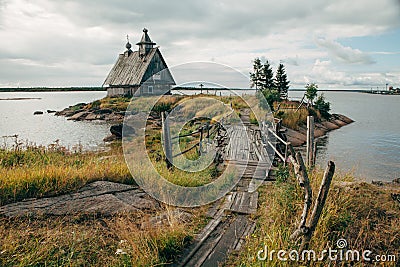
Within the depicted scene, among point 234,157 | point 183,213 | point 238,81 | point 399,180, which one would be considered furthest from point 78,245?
point 399,180

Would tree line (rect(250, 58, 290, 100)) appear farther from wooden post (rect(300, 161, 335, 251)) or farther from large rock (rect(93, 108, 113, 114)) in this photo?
wooden post (rect(300, 161, 335, 251))

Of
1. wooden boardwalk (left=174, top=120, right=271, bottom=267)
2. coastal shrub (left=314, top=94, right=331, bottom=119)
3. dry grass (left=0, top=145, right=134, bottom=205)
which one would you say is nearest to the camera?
wooden boardwalk (left=174, top=120, right=271, bottom=267)

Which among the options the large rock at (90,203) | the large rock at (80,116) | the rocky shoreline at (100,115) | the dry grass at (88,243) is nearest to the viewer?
the dry grass at (88,243)

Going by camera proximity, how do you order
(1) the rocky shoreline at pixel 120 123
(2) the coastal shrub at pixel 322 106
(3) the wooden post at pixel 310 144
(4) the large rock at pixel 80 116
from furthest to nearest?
(4) the large rock at pixel 80 116 < (2) the coastal shrub at pixel 322 106 < (1) the rocky shoreline at pixel 120 123 < (3) the wooden post at pixel 310 144

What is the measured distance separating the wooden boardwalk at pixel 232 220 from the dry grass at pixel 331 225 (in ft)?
0.67

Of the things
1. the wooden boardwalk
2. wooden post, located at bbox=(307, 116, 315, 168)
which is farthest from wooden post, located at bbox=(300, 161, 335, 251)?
wooden post, located at bbox=(307, 116, 315, 168)

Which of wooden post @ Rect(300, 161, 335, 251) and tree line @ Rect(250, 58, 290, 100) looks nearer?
wooden post @ Rect(300, 161, 335, 251)

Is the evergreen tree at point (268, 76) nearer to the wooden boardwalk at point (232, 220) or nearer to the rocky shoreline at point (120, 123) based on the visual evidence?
the rocky shoreline at point (120, 123)

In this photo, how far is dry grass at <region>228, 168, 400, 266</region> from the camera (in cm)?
420

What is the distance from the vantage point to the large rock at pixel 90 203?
5781 millimetres

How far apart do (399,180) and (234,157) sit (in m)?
5.44

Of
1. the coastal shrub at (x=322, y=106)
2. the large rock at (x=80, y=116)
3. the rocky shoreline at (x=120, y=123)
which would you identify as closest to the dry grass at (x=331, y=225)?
the rocky shoreline at (x=120, y=123)

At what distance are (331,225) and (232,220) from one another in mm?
1629

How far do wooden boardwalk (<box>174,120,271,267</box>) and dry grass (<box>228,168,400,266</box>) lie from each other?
0.21m
